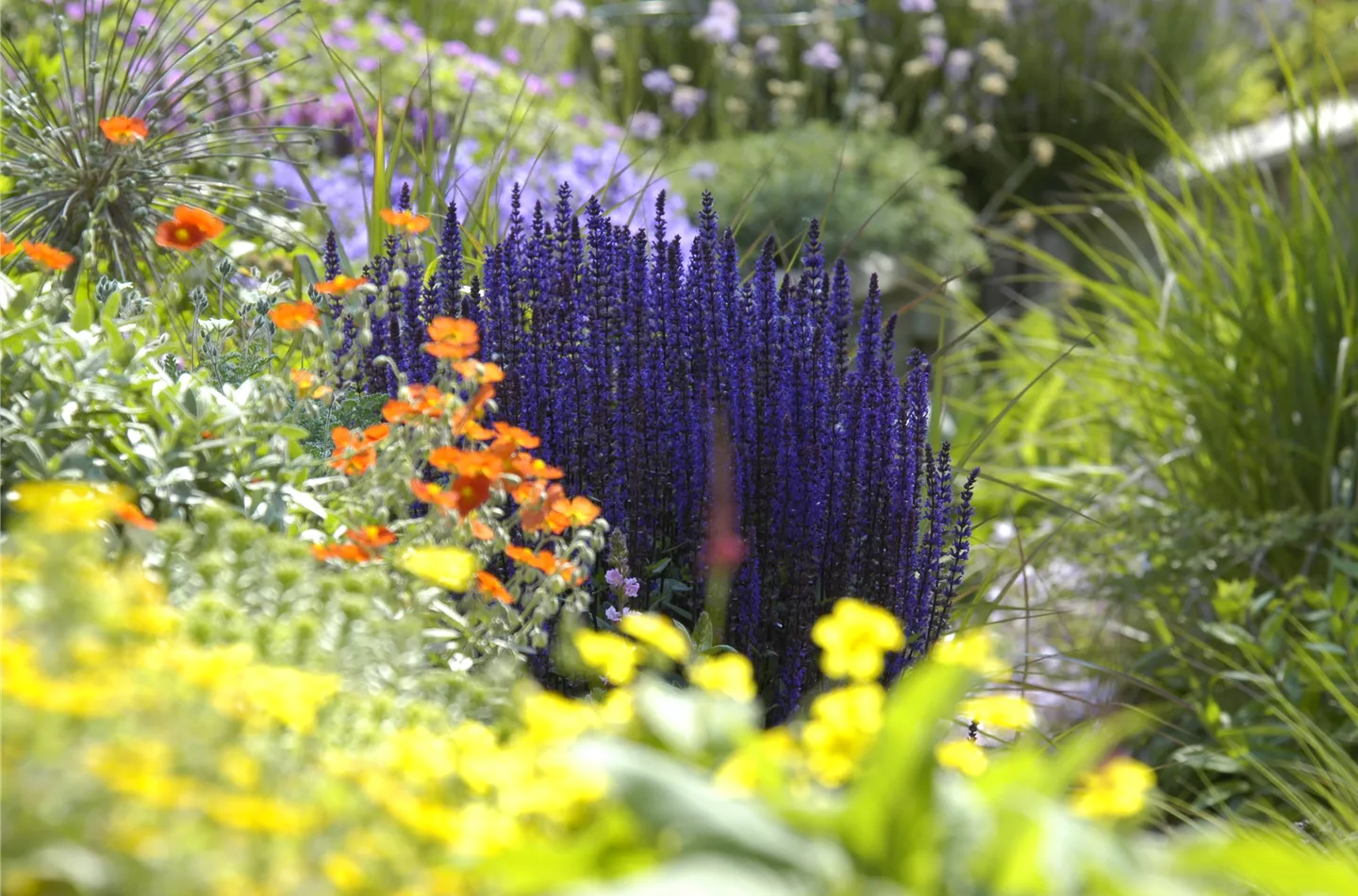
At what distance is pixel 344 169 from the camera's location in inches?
203

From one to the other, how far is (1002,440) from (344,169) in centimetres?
253

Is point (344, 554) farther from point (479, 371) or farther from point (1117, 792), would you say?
point (1117, 792)

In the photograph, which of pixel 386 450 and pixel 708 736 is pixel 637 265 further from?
pixel 708 736

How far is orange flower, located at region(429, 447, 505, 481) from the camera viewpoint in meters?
1.90

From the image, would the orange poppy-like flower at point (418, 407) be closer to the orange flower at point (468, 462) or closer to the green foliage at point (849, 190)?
the orange flower at point (468, 462)

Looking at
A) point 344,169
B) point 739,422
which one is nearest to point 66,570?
point 739,422

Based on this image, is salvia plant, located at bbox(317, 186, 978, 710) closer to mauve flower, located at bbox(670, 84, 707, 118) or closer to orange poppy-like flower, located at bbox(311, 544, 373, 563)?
orange poppy-like flower, located at bbox(311, 544, 373, 563)

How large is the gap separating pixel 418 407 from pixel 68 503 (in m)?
0.54

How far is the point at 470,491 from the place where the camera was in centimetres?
195

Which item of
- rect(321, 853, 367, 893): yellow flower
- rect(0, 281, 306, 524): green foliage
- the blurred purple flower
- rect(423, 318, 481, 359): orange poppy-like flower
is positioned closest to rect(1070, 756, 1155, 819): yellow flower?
rect(321, 853, 367, 893): yellow flower

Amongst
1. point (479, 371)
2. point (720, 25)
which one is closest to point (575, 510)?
point (479, 371)

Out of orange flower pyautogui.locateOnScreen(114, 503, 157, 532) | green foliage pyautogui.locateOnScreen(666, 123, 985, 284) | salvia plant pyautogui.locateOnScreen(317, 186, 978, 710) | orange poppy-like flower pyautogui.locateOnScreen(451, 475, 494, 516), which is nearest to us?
orange flower pyautogui.locateOnScreen(114, 503, 157, 532)

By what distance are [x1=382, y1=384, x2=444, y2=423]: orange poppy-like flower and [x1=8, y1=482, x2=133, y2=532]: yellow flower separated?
0.35 m

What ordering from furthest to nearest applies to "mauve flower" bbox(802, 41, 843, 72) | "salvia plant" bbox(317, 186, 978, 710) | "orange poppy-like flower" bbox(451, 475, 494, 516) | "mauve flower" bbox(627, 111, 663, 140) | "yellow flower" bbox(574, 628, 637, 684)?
"mauve flower" bbox(802, 41, 843, 72) → "mauve flower" bbox(627, 111, 663, 140) → "salvia plant" bbox(317, 186, 978, 710) → "orange poppy-like flower" bbox(451, 475, 494, 516) → "yellow flower" bbox(574, 628, 637, 684)
